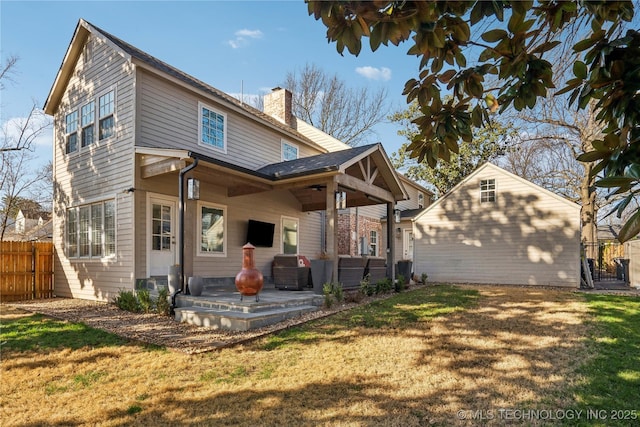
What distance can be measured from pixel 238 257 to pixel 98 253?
3457 millimetres

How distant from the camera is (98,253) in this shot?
9.51m

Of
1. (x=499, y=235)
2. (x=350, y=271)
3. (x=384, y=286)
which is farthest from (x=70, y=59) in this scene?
(x=499, y=235)

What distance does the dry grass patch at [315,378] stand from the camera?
323cm

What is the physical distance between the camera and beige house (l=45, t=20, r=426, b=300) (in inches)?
338

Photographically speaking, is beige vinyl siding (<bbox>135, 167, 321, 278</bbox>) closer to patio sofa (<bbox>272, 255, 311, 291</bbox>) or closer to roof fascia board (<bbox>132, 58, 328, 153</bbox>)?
patio sofa (<bbox>272, 255, 311, 291</bbox>)

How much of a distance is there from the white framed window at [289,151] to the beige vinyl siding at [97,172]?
5.41m

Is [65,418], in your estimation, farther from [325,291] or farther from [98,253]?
[98,253]

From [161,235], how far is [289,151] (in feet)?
19.2

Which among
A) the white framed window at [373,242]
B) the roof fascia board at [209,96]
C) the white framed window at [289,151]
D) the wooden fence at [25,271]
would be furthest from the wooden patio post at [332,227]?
the white framed window at [373,242]

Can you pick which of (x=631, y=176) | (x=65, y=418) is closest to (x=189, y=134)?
(x=65, y=418)

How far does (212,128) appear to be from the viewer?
1070 cm

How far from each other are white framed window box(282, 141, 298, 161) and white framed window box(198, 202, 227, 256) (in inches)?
140

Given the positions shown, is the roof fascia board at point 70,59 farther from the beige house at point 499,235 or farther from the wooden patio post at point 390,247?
the beige house at point 499,235

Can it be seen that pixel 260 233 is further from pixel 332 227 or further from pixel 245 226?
pixel 332 227
